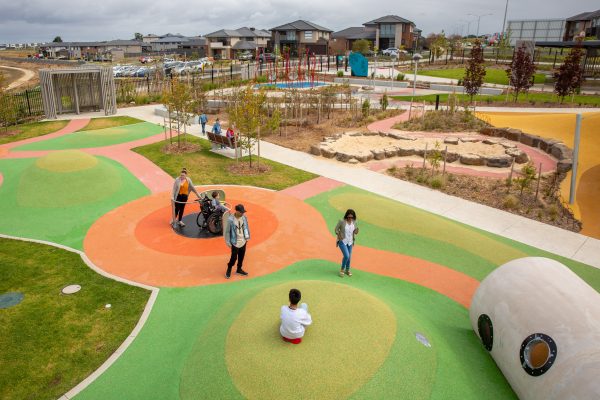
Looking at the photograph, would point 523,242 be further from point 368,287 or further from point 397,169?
point 397,169

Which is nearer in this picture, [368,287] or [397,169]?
[368,287]

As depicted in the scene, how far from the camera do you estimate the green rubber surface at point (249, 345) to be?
646 cm

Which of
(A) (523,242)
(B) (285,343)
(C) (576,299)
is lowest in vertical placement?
(A) (523,242)

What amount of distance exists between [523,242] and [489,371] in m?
7.56

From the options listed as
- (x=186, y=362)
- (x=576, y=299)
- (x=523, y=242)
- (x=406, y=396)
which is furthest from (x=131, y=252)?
(x=523, y=242)

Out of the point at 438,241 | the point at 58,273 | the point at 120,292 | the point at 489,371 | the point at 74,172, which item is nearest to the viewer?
the point at 489,371

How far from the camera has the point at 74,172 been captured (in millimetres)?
17125

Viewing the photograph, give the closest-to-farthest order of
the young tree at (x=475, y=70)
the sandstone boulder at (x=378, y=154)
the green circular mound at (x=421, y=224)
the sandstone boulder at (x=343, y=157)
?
the green circular mound at (x=421, y=224)
the sandstone boulder at (x=343, y=157)
the sandstone boulder at (x=378, y=154)
the young tree at (x=475, y=70)

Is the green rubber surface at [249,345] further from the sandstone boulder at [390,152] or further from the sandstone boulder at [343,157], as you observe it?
the sandstone boulder at [390,152]

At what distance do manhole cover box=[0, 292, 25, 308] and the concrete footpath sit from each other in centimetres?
1254

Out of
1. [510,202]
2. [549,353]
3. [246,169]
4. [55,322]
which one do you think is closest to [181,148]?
[246,169]

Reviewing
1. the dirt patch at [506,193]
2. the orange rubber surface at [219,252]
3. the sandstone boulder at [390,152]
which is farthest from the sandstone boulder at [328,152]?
the orange rubber surface at [219,252]

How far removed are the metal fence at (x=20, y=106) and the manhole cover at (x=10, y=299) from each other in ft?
70.1

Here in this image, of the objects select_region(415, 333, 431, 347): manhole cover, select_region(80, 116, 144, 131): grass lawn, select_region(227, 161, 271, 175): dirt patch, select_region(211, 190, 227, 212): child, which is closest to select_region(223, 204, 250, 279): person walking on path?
select_region(211, 190, 227, 212): child
